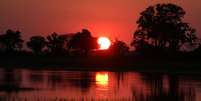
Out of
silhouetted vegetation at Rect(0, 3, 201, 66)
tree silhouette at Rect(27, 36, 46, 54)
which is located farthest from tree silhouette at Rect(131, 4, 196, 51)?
tree silhouette at Rect(27, 36, 46, 54)

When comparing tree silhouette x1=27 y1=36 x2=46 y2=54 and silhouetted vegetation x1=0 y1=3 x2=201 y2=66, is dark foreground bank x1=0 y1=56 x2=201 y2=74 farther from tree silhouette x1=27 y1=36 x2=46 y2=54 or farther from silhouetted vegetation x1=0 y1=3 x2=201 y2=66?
tree silhouette x1=27 y1=36 x2=46 y2=54

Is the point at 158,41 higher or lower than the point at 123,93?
higher

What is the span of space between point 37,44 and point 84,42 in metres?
14.1

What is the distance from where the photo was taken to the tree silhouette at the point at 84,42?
115 m

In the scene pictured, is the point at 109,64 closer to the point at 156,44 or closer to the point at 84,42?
the point at 156,44

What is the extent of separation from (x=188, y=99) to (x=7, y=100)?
10.6m

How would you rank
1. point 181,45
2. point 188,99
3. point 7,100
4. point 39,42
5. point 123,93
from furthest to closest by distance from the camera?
point 39,42
point 181,45
point 123,93
point 188,99
point 7,100

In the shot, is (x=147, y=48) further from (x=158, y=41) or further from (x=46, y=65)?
(x=46, y=65)

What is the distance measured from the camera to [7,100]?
29953mm

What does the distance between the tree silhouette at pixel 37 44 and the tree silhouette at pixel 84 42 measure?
772cm

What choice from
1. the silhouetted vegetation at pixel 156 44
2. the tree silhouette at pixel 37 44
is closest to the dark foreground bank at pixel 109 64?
the silhouetted vegetation at pixel 156 44


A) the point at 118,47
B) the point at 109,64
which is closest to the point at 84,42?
the point at 118,47

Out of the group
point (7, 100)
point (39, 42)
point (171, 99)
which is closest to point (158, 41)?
point (39, 42)

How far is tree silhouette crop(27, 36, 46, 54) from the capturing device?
125125 millimetres
